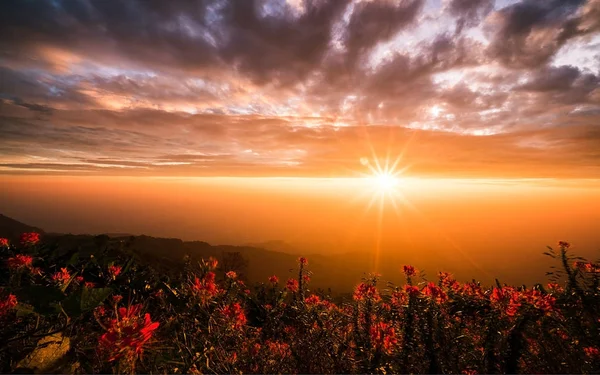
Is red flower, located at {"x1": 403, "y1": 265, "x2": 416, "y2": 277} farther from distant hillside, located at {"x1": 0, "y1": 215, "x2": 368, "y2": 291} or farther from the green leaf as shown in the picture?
distant hillside, located at {"x1": 0, "y1": 215, "x2": 368, "y2": 291}

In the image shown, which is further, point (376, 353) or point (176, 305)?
point (176, 305)

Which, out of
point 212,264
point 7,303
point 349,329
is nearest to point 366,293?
point 349,329

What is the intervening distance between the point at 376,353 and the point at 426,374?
1.23 ft

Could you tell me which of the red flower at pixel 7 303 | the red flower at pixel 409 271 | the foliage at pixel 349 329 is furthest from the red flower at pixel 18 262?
the red flower at pixel 409 271

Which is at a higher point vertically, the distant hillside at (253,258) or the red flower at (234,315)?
the red flower at (234,315)

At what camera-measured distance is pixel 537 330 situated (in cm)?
242

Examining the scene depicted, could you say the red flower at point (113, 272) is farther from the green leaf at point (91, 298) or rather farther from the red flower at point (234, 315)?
the green leaf at point (91, 298)

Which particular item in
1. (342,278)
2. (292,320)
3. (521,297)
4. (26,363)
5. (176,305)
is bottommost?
(342,278)

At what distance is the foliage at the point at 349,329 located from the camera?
1.48 meters

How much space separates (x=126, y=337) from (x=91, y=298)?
10.6 inches

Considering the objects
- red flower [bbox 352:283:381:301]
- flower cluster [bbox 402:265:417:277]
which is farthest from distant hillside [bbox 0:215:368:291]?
flower cluster [bbox 402:265:417:277]

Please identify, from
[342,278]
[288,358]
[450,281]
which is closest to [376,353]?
[288,358]

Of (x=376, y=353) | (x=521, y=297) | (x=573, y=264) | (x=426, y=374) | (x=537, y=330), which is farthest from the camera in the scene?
(x=573, y=264)

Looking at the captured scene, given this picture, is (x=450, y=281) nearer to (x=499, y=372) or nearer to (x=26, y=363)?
(x=499, y=372)
